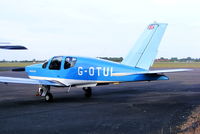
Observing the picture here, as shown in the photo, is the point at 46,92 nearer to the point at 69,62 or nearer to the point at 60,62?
the point at 60,62

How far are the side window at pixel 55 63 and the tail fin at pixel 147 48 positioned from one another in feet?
10.3

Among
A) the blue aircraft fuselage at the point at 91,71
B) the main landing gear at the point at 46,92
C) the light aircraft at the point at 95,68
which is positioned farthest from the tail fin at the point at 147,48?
the main landing gear at the point at 46,92

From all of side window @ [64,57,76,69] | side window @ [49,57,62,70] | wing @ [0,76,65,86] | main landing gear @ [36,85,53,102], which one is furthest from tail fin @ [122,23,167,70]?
main landing gear @ [36,85,53,102]

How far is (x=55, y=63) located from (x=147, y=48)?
14.7 ft

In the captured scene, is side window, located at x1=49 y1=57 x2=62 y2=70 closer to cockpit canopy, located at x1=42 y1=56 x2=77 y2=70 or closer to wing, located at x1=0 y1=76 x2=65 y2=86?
cockpit canopy, located at x1=42 y1=56 x2=77 y2=70

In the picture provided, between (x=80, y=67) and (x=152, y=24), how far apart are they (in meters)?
4.08

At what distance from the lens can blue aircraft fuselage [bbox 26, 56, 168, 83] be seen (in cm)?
1276

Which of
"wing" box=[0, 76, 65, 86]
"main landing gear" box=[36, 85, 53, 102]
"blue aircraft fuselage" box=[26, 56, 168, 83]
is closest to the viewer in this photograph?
"wing" box=[0, 76, 65, 86]

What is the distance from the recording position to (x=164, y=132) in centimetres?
684

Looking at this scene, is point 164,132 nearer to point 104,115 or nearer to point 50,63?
point 104,115

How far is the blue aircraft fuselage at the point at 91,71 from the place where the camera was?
41.9 ft

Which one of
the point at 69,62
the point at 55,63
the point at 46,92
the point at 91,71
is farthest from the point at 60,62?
the point at 91,71

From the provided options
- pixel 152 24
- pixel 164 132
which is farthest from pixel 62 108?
pixel 152 24

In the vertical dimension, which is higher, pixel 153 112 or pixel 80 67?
pixel 80 67
